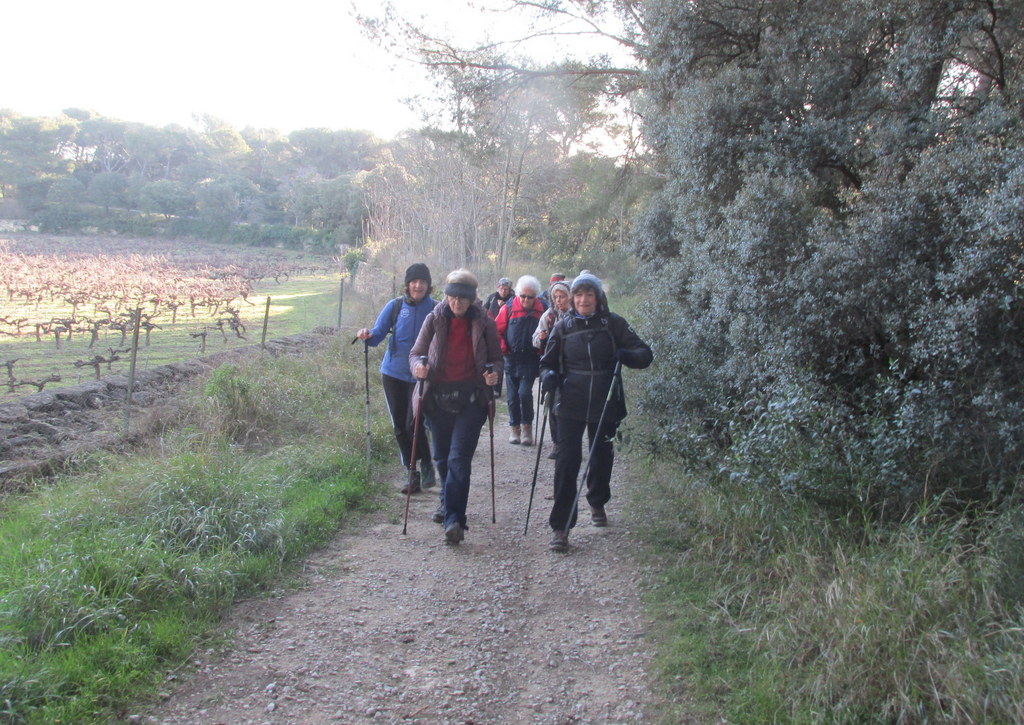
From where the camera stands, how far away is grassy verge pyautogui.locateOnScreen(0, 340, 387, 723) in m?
3.29

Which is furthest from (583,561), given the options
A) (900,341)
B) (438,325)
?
(900,341)

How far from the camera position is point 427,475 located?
6.86 meters

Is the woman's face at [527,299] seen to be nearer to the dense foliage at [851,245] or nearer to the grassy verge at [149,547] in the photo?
the dense foliage at [851,245]

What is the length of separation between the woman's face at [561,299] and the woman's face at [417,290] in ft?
5.93

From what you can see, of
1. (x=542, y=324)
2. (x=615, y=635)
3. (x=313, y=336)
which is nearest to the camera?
(x=615, y=635)

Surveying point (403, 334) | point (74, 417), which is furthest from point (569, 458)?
point (74, 417)

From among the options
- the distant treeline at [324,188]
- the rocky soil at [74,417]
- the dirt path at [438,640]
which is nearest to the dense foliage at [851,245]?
the dirt path at [438,640]

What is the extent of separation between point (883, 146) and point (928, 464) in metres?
2.53

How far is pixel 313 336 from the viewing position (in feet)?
50.9

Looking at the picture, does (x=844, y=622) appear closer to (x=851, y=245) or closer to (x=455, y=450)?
(x=851, y=245)

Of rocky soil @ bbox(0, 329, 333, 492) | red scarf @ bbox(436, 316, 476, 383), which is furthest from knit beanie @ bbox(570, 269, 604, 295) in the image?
rocky soil @ bbox(0, 329, 333, 492)

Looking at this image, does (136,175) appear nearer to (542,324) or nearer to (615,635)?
(542,324)

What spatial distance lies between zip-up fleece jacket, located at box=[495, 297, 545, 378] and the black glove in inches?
107

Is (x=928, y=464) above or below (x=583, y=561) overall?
above
